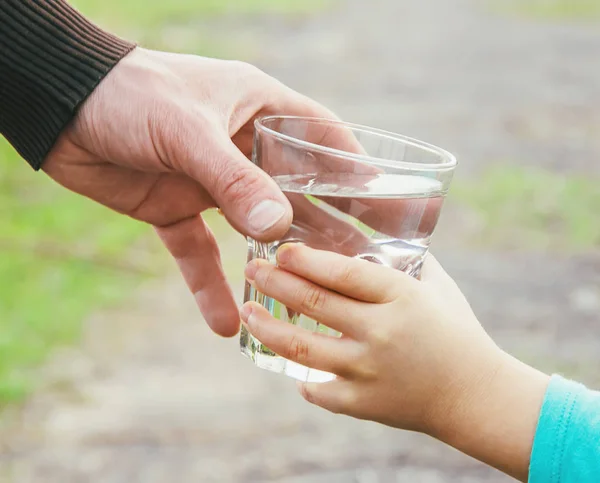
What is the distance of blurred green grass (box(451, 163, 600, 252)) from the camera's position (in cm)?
292

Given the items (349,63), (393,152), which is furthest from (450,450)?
(349,63)

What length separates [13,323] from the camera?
2.22 metres

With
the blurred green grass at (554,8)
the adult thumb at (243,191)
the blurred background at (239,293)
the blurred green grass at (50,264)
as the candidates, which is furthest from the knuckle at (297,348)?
the blurred green grass at (554,8)

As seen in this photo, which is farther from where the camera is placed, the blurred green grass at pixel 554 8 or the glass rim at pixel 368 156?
the blurred green grass at pixel 554 8

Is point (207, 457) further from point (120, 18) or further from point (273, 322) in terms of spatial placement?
point (120, 18)

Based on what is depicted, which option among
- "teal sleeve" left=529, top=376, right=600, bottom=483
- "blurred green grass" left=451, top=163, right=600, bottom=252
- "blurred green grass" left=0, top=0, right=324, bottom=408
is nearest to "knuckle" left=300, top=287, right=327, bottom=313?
"teal sleeve" left=529, top=376, right=600, bottom=483

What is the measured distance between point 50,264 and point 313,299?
1.79 m

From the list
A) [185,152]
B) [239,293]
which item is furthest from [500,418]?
[239,293]

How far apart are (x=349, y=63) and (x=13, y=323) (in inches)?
126

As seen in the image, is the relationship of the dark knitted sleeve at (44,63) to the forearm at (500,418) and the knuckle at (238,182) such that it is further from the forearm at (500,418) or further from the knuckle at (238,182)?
the forearm at (500,418)

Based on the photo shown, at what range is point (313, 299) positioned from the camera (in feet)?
2.99

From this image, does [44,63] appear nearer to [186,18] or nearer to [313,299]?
[313,299]

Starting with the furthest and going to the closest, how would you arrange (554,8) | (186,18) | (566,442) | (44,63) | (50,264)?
1. (554,8)
2. (186,18)
3. (50,264)
4. (44,63)
5. (566,442)

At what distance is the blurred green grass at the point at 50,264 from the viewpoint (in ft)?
7.06
